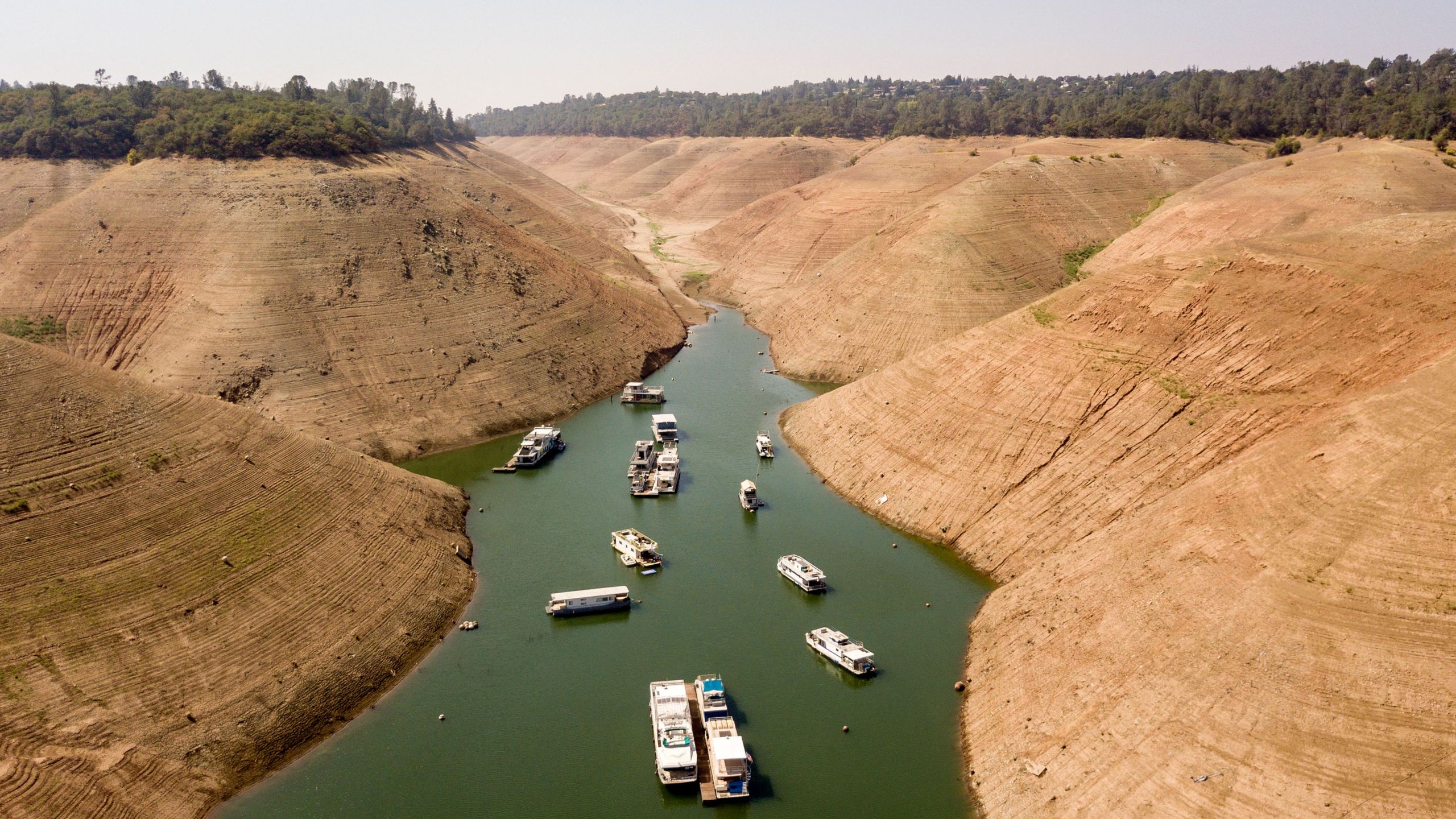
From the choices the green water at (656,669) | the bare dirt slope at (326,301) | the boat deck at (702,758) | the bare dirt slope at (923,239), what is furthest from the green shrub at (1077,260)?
the boat deck at (702,758)

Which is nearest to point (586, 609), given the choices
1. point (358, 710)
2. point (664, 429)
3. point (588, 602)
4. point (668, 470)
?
point (588, 602)

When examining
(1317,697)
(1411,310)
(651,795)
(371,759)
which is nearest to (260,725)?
(371,759)

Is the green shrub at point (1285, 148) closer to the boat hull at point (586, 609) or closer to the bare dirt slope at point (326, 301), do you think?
the bare dirt slope at point (326, 301)

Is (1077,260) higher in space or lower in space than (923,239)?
lower

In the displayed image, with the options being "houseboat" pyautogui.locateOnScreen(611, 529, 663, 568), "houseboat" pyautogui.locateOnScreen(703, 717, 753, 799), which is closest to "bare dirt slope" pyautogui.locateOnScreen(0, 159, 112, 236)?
"houseboat" pyautogui.locateOnScreen(611, 529, 663, 568)

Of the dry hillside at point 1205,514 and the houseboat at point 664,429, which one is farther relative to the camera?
the houseboat at point 664,429

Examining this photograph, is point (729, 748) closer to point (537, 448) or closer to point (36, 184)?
point (537, 448)

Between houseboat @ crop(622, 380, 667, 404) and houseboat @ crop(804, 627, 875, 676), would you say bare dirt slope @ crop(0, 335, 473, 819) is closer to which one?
houseboat @ crop(804, 627, 875, 676)
